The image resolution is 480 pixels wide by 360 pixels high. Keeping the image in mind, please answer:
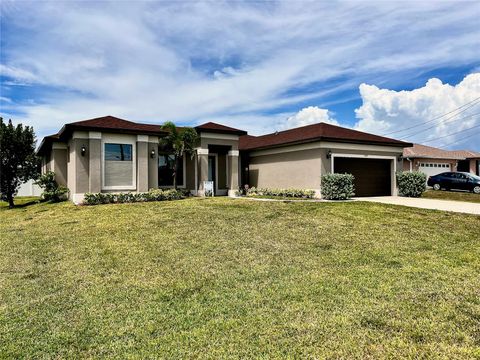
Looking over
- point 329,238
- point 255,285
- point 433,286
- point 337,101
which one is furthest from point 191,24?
point 337,101

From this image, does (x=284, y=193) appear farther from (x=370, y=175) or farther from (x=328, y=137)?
(x=370, y=175)

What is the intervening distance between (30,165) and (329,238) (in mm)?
18617

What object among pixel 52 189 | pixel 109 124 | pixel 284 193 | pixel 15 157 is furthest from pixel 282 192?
pixel 15 157

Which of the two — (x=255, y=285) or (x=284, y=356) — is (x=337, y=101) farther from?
(x=284, y=356)

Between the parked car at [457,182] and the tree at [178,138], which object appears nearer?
the tree at [178,138]

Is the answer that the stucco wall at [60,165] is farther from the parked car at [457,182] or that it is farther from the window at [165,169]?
the parked car at [457,182]

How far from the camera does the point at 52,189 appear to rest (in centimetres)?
1819

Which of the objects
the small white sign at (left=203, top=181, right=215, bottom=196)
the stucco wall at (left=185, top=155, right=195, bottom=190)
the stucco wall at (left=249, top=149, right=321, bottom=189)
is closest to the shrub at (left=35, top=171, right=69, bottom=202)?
the stucco wall at (left=185, top=155, right=195, bottom=190)

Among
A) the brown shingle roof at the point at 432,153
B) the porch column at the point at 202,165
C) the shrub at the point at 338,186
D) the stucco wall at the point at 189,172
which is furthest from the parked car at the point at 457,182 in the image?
the stucco wall at the point at 189,172

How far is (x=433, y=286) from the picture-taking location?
5.09 m

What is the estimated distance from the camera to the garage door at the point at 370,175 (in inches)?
749

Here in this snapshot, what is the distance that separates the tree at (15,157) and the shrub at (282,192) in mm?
13087

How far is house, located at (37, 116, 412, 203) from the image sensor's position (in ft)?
51.0

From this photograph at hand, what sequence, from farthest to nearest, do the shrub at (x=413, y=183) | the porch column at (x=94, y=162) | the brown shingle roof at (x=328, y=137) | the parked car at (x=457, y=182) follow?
the parked car at (x=457, y=182)
the shrub at (x=413, y=183)
the brown shingle roof at (x=328, y=137)
the porch column at (x=94, y=162)
